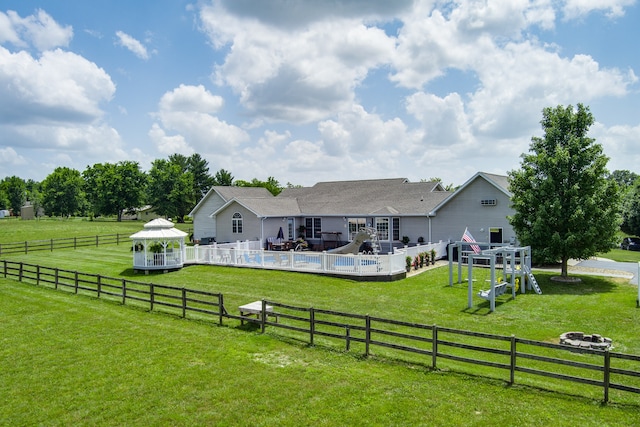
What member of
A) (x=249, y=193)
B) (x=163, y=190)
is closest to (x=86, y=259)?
(x=249, y=193)

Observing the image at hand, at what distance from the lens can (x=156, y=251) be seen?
24984 millimetres

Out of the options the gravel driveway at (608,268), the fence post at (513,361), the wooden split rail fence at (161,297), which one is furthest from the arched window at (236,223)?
the fence post at (513,361)

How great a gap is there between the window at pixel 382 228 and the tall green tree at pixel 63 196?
89.1 m

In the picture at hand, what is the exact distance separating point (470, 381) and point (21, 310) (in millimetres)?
16103

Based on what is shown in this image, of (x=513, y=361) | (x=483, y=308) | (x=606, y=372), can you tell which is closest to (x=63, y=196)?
(x=483, y=308)

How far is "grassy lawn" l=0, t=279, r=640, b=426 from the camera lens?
7938 millimetres

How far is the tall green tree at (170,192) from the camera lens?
242ft

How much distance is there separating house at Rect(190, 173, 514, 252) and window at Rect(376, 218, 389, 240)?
71mm

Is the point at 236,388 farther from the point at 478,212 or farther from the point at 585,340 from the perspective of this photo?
the point at 478,212

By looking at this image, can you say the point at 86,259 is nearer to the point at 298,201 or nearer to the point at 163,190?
the point at 298,201

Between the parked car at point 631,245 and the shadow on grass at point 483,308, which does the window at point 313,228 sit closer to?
the shadow on grass at point 483,308

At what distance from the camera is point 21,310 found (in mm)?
16609

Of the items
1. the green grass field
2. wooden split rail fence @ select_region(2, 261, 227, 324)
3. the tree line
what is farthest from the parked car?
the tree line

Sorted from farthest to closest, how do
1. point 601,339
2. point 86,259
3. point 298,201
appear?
point 298,201, point 86,259, point 601,339
